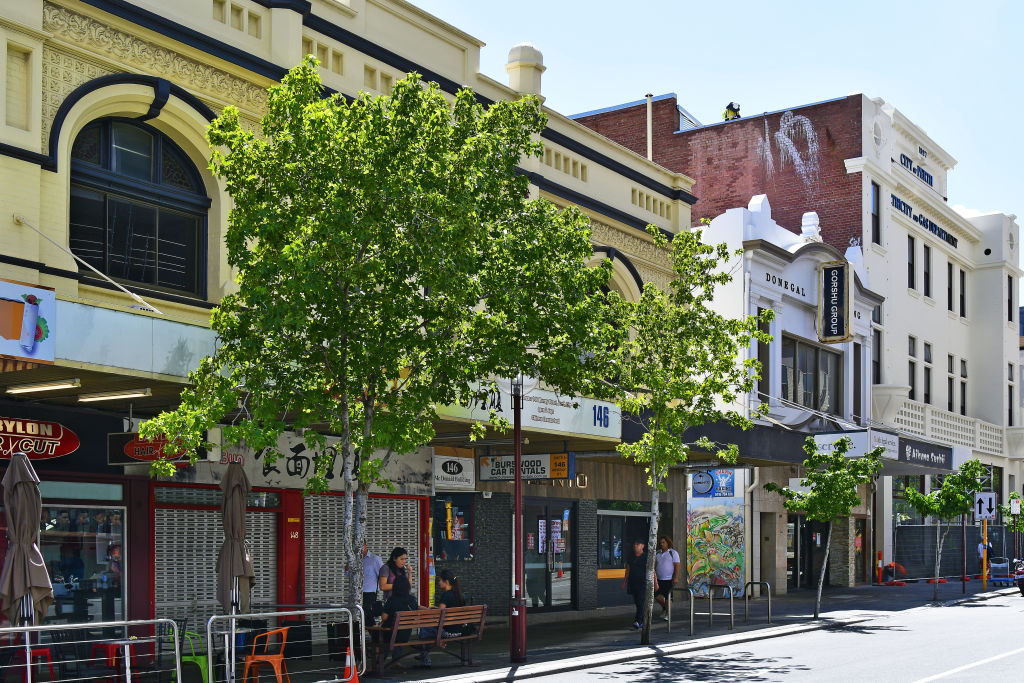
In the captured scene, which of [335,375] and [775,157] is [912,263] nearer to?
[775,157]

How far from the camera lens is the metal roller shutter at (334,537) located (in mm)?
18812

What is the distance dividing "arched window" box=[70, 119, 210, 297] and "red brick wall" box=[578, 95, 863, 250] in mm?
24193

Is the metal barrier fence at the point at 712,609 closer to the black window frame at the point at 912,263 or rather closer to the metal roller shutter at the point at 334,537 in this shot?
the metal roller shutter at the point at 334,537

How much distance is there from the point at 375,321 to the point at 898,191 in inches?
1184

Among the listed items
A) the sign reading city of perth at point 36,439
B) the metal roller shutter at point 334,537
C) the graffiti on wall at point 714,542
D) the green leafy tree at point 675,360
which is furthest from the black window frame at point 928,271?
the sign reading city of perth at point 36,439

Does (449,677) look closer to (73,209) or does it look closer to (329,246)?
(329,246)

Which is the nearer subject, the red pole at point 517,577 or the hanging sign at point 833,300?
the red pole at point 517,577

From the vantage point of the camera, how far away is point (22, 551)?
12.1 metres

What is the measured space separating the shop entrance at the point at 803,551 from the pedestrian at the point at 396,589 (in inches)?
749

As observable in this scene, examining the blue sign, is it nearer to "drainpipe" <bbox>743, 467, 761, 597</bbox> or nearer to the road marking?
"drainpipe" <bbox>743, 467, 761, 597</bbox>

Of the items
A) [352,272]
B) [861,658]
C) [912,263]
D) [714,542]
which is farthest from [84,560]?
[912,263]

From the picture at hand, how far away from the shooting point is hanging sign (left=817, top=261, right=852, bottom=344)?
33312 mm

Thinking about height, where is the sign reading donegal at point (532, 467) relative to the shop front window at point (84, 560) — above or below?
above

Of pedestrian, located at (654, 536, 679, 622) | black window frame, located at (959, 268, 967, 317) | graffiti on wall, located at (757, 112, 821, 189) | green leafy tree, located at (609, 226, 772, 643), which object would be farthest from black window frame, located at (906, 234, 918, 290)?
green leafy tree, located at (609, 226, 772, 643)
